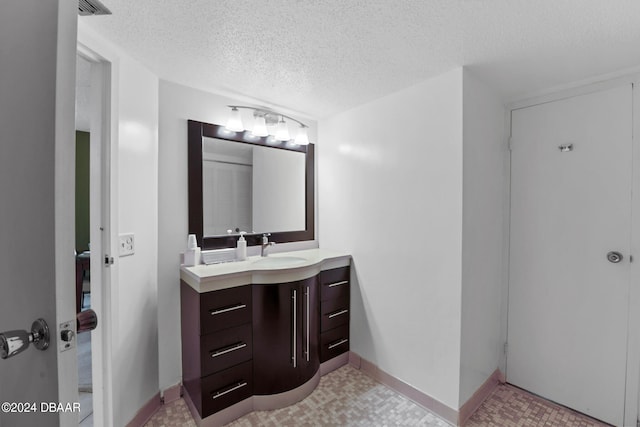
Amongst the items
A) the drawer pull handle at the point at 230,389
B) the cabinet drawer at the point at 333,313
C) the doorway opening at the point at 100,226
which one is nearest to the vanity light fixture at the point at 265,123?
the doorway opening at the point at 100,226

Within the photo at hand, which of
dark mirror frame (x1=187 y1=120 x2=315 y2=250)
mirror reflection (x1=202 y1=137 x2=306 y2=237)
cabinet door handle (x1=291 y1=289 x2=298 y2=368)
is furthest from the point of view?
mirror reflection (x1=202 y1=137 x2=306 y2=237)

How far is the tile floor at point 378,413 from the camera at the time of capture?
165 centimetres

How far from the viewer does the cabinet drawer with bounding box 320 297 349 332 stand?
2150 mm

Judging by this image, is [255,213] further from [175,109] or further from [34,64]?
[34,64]

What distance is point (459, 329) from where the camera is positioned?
165 centimetres

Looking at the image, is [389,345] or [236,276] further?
[389,345]

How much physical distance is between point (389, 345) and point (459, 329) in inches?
22.7

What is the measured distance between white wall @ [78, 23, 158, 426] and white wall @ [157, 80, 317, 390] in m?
0.05

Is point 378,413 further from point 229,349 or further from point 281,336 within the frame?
point 229,349

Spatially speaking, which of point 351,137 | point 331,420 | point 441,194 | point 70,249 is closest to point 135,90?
point 70,249

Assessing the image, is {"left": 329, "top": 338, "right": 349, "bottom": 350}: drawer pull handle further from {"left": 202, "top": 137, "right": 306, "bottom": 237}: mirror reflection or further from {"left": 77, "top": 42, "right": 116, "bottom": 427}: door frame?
{"left": 77, "top": 42, "right": 116, "bottom": 427}: door frame

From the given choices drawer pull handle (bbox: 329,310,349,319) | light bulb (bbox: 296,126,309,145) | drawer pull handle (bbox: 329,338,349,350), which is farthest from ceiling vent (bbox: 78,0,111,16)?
drawer pull handle (bbox: 329,338,349,350)

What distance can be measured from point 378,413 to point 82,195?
3971 millimetres

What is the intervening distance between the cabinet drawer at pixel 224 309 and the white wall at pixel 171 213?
457 millimetres
